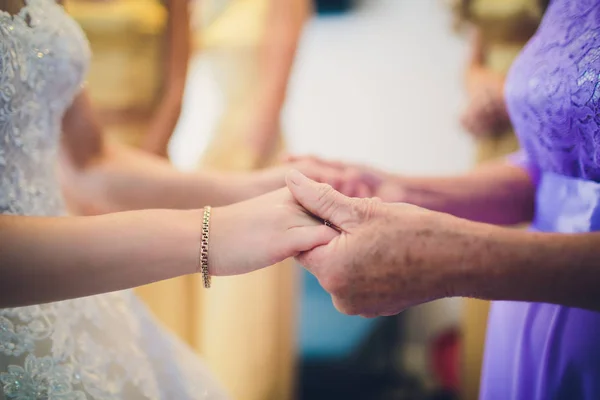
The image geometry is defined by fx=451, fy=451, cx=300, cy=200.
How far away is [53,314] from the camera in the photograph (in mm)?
529

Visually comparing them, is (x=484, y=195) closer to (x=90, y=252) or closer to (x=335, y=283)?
(x=335, y=283)

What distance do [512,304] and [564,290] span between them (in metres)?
0.20

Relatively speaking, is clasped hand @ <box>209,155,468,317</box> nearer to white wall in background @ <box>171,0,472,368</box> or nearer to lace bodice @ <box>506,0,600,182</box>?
lace bodice @ <box>506,0,600,182</box>

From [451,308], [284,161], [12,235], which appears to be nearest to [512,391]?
[284,161]

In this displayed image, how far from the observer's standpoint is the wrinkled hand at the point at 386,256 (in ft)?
1.50

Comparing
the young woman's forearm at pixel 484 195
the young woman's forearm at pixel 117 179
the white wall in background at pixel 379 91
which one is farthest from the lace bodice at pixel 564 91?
the white wall in background at pixel 379 91

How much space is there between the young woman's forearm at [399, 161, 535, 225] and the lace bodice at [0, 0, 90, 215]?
1.69 feet

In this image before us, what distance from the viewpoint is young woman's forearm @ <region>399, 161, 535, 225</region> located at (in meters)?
0.72

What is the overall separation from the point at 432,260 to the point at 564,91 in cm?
25

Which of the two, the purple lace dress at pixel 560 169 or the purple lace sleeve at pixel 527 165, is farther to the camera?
the purple lace sleeve at pixel 527 165

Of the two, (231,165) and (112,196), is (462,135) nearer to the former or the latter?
(231,165)

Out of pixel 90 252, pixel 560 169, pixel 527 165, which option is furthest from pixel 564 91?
pixel 90 252

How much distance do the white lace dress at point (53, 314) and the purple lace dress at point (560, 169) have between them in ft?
1.39

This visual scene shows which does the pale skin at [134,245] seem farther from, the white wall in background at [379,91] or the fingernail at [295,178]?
the white wall in background at [379,91]
